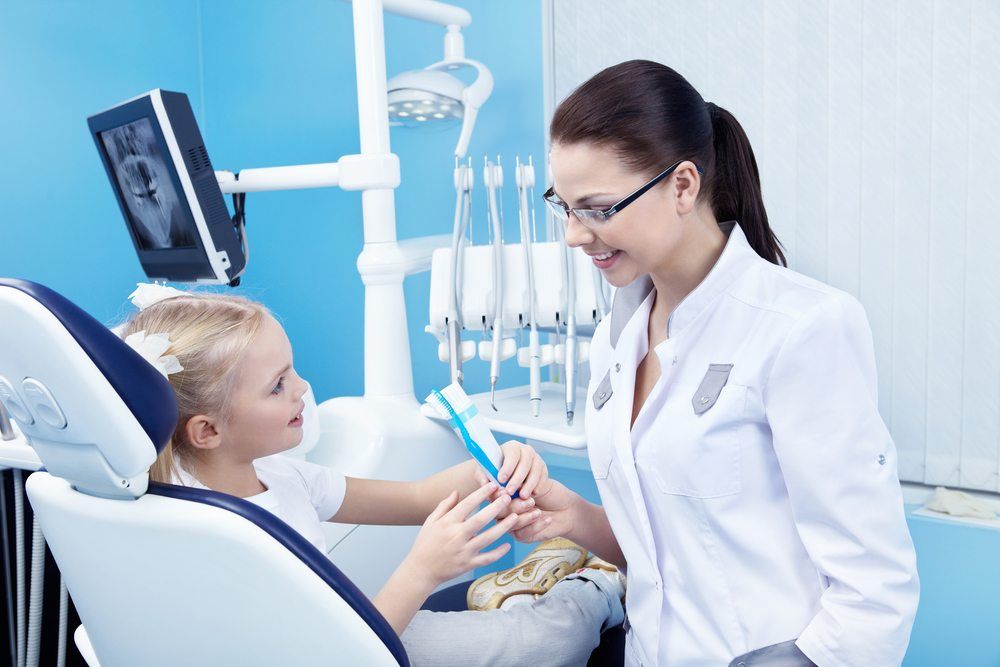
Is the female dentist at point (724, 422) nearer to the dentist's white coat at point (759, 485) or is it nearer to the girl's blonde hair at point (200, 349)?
the dentist's white coat at point (759, 485)

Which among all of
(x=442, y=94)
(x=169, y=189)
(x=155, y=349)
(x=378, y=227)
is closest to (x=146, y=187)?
(x=169, y=189)

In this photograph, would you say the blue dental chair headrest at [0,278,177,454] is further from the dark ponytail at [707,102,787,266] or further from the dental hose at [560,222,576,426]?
the dental hose at [560,222,576,426]

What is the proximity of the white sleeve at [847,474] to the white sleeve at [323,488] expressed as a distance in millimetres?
693

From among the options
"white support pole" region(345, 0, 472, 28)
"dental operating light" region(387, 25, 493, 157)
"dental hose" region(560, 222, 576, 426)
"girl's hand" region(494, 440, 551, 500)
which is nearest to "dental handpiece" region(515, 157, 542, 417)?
"dental hose" region(560, 222, 576, 426)

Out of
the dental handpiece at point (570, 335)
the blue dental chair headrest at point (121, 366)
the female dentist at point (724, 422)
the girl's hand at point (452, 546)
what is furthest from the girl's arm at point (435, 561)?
the dental handpiece at point (570, 335)

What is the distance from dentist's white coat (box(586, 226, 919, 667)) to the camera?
0.99 meters

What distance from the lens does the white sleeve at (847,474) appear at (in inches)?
38.9

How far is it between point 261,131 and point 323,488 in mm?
2086

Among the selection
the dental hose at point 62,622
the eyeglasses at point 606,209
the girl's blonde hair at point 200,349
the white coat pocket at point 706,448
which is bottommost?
the dental hose at point 62,622

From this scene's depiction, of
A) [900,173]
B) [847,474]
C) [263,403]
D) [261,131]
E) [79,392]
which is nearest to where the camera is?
[79,392]

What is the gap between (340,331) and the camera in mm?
3029

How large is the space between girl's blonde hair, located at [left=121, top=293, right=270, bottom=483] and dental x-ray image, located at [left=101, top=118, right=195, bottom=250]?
871mm

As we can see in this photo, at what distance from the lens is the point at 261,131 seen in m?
3.14

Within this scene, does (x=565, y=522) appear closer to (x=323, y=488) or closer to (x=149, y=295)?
(x=323, y=488)
